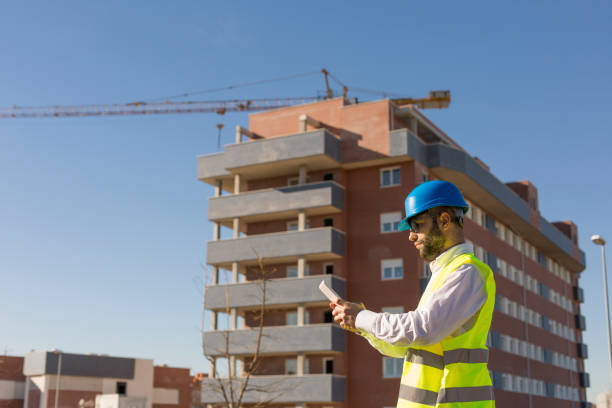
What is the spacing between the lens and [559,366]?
74812mm

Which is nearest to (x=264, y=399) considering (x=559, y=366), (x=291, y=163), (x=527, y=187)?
(x=291, y=163)

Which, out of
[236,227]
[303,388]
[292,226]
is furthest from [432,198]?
[236,227]

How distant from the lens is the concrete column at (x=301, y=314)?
47866 mm

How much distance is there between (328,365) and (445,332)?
45.4 m

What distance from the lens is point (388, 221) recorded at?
162 feet

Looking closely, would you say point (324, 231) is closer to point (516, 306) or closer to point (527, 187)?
point (516, 306)

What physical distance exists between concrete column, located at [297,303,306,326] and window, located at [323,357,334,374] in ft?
8.80

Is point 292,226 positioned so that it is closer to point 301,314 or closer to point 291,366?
point 301,314

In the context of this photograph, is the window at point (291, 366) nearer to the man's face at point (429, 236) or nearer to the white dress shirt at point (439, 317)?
the man's face at point (429, 236)

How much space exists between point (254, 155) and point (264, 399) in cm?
1559

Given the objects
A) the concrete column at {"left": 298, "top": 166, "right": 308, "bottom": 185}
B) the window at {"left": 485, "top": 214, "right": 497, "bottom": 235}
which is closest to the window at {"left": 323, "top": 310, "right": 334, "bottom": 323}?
the concrete column at {"left": 298, "top": 166, "right": 308, "bottom": 185}

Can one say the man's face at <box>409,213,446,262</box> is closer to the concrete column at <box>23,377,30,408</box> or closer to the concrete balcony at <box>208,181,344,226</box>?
the concrete balcony at <box>208,181,344,226</box>

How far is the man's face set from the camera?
13.6ft

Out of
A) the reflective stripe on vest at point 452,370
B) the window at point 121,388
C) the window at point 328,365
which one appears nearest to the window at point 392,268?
the window at point 328,365
